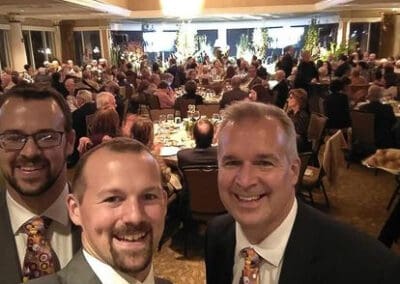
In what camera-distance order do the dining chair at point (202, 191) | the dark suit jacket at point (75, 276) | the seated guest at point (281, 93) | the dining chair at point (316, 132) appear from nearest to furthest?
the dark suit jacket at point (75, 276)
the dining chair at point (202, 191)
the dining chair at point (316, 132)
the seated guest at point (281, 93)

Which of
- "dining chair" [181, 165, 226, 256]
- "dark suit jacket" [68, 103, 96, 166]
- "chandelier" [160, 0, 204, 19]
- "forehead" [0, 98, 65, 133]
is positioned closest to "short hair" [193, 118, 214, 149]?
"dining chair" [181, 165, 226, 256]

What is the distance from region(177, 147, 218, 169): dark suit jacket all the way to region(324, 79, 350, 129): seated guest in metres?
Answer: 3.35

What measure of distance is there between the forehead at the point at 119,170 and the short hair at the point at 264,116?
51 cm

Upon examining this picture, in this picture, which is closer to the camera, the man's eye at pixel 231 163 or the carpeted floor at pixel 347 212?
the man's eye at pixel 231 163

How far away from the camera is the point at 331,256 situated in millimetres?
1397

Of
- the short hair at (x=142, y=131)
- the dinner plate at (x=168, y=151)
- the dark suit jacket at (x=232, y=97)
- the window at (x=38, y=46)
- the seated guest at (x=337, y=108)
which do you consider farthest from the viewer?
the window at (x=38, y=46)

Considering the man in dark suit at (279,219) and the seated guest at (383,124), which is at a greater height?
the man in dark suit at (279,219)

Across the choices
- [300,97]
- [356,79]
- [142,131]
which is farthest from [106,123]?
[356,79]

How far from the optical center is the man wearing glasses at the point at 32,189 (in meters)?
1.33

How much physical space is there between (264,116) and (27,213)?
0.86 metres

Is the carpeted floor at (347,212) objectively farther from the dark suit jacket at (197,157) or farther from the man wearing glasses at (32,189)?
the man wearing glasses at (32,189)

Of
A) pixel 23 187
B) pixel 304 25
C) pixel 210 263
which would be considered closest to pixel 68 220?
pixel 23 187

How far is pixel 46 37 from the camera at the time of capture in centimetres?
1574

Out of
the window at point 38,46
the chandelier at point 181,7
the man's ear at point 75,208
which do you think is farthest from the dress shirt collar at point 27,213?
the window at point 38,46
